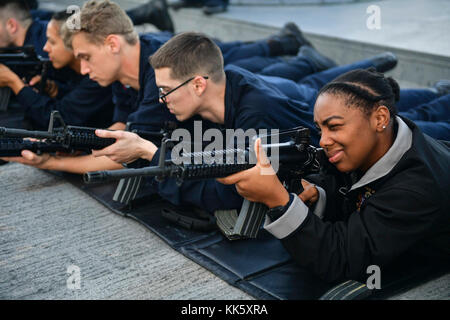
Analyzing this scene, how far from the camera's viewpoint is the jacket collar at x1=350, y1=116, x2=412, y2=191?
2.23 metres

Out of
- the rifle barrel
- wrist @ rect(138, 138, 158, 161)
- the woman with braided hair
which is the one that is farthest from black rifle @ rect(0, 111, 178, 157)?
the woman with braided hair

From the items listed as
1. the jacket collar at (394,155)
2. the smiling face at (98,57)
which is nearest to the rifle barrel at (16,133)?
the smiling face at (98,57)

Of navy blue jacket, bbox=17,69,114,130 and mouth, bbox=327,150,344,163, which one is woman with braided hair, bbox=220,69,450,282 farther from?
navy blue jacket, bbox=17,69,114,130

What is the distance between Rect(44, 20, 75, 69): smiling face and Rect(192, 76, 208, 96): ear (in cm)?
161

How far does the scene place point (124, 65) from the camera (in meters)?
3.40

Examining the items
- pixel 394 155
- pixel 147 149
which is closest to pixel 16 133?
pixel 147 149

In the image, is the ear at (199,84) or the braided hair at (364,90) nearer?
the braided hair at (364,90)

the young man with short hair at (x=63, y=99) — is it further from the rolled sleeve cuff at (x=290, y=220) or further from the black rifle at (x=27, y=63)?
the rolled sleeve cuff at (x=290, y=220)

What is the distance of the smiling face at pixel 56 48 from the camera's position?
3944 mm

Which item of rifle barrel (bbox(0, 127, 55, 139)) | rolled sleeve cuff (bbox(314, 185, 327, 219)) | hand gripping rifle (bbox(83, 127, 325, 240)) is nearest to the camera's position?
hand gripping rifle (bbox(83, 127, 325, 240))

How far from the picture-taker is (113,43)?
3334 millimetres
